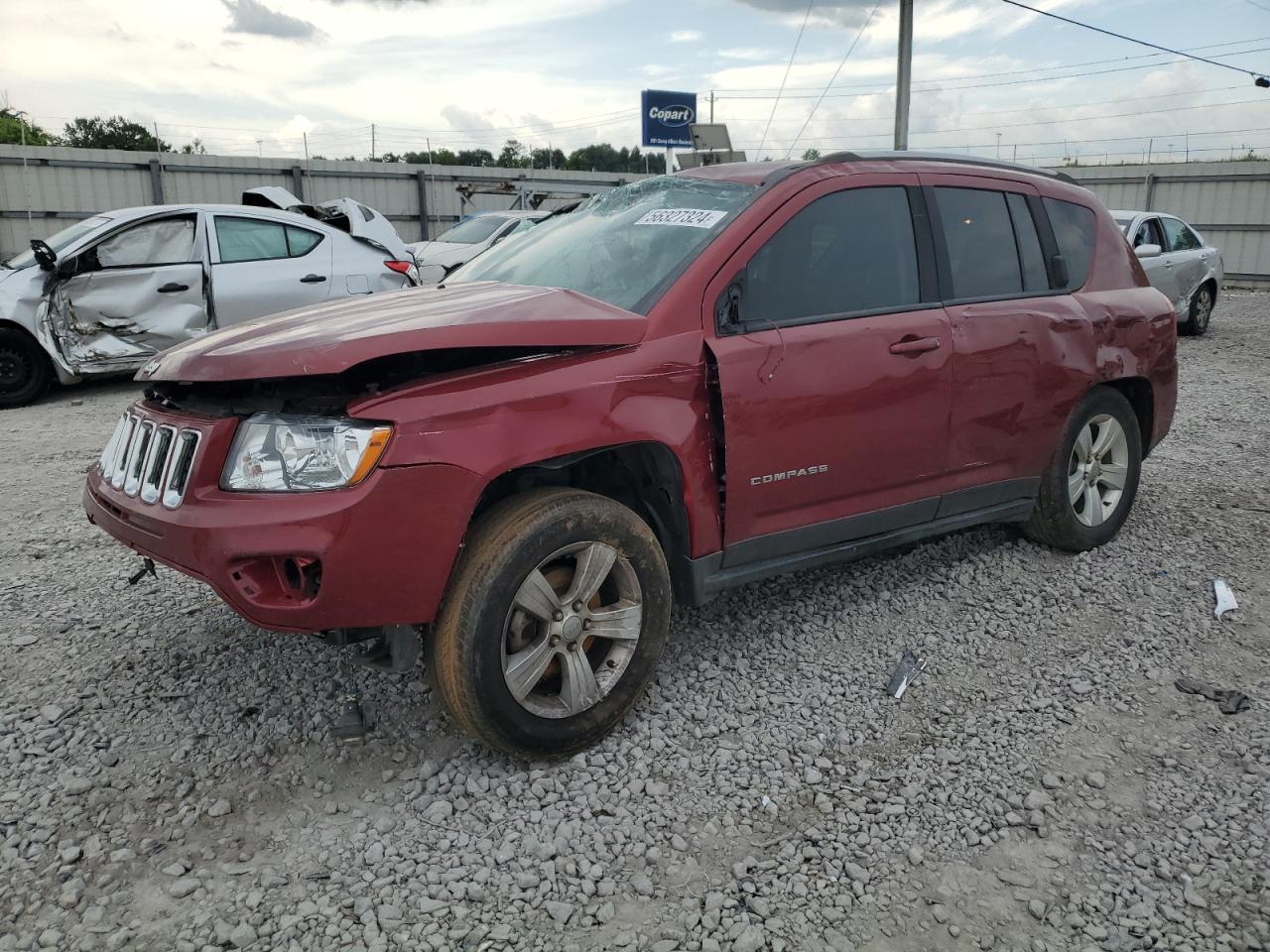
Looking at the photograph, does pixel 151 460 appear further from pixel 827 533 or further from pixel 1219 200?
pixel 1219 200

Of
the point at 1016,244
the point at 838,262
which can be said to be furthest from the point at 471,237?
the point at 838,262

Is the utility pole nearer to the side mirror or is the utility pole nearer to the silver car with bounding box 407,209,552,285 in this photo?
the silver car with bounding box 407,209,552,285

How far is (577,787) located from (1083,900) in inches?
53.9

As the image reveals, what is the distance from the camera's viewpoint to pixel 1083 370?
433cm

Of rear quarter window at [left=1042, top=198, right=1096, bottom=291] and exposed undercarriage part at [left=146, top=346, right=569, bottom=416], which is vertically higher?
rear quarter window at [left=1042, top=198, right=1096, bottom=291]

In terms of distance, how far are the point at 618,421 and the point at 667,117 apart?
24270 mm

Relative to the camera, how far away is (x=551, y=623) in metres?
2.88

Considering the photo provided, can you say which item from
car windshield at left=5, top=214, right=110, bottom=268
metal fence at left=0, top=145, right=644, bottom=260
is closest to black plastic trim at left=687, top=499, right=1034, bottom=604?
car windshield at left=5, top=214, right=110, bottom=268

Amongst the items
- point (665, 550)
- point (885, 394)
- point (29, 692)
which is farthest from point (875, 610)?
point (29, 692)

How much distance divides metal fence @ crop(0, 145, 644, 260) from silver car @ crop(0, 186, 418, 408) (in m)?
9.97

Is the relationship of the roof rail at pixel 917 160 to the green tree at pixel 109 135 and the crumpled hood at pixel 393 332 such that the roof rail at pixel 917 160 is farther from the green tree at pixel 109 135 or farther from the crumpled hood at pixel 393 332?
the green tree at pixel 109 135

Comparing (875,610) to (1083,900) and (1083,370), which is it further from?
(1083,900)

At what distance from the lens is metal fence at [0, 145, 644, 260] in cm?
1753

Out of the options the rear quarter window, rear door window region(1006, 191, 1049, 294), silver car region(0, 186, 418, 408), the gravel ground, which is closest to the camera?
the gravel ground
